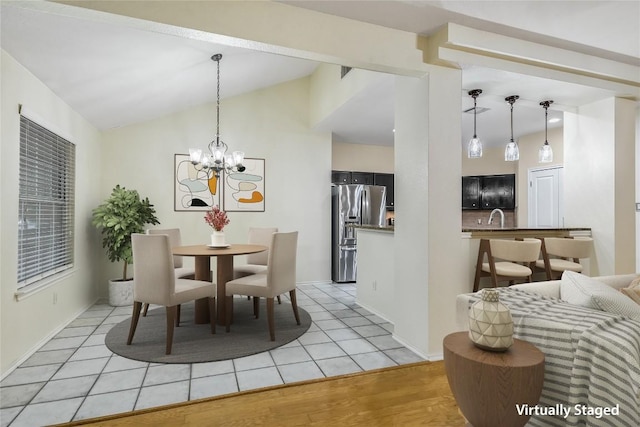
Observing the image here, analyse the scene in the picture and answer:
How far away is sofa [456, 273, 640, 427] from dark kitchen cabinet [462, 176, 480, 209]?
213 inches

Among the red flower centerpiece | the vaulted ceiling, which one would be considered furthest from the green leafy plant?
the red flower centerpiece

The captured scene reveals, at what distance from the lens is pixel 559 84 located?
3324 mm

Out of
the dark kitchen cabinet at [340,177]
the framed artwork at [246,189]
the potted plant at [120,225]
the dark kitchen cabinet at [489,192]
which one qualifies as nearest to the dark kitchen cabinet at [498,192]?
the dark kitchen cabinet at [489,192]

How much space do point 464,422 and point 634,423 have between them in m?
0.83

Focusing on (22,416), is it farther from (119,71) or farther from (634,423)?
(634,423)

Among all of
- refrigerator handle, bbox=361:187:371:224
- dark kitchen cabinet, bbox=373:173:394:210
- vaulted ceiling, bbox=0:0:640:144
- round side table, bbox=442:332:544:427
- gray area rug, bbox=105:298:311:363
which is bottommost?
gray area rug, bbox=105:298:311:363

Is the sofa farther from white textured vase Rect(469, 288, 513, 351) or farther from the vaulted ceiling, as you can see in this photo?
the vaulted ceiling

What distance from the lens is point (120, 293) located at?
429cm

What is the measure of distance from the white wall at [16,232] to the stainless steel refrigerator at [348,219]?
3.51 metres

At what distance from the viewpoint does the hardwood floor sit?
6.23ft

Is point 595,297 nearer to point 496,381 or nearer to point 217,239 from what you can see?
point 496,381

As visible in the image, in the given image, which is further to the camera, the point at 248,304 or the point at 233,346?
the point at 248,304

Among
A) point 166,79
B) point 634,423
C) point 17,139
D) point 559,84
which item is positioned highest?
point 166,79

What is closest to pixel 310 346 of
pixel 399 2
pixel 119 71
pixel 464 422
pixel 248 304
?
pixel 464 422
